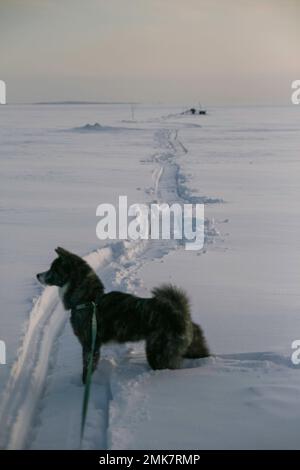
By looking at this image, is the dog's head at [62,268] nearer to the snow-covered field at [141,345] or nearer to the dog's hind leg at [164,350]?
the snow-covered field at [141,345]

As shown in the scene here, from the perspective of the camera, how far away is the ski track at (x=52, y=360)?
3.75 metres

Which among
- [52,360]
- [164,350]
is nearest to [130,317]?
[164,350]

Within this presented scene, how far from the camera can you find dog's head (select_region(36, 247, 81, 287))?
4773 millimetres

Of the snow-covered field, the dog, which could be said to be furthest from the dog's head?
the snow-covered field

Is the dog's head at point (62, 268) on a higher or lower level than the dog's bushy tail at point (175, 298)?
higher

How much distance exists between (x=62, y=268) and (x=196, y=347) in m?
1.42

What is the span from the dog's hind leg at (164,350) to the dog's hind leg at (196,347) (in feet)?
0.47

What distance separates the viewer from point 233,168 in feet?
65.0

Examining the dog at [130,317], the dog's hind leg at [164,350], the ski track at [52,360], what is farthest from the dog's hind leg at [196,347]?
the ski track at [52,360]

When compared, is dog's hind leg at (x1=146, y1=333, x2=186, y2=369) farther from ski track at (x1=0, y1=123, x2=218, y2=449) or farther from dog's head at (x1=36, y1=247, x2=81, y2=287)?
dog's head at (x1=36, y1=247, x2=81, y2=287)

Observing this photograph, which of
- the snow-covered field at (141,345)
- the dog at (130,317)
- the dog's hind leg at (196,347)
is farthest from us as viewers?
the dog's hind leg at (196,347)

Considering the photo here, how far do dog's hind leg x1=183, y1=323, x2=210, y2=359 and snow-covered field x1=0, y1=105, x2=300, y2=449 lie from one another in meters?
0.09

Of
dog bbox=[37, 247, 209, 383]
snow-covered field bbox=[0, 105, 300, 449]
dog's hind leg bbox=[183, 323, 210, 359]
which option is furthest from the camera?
dog's hind leg bbox=[183, 323, 210, 359]
